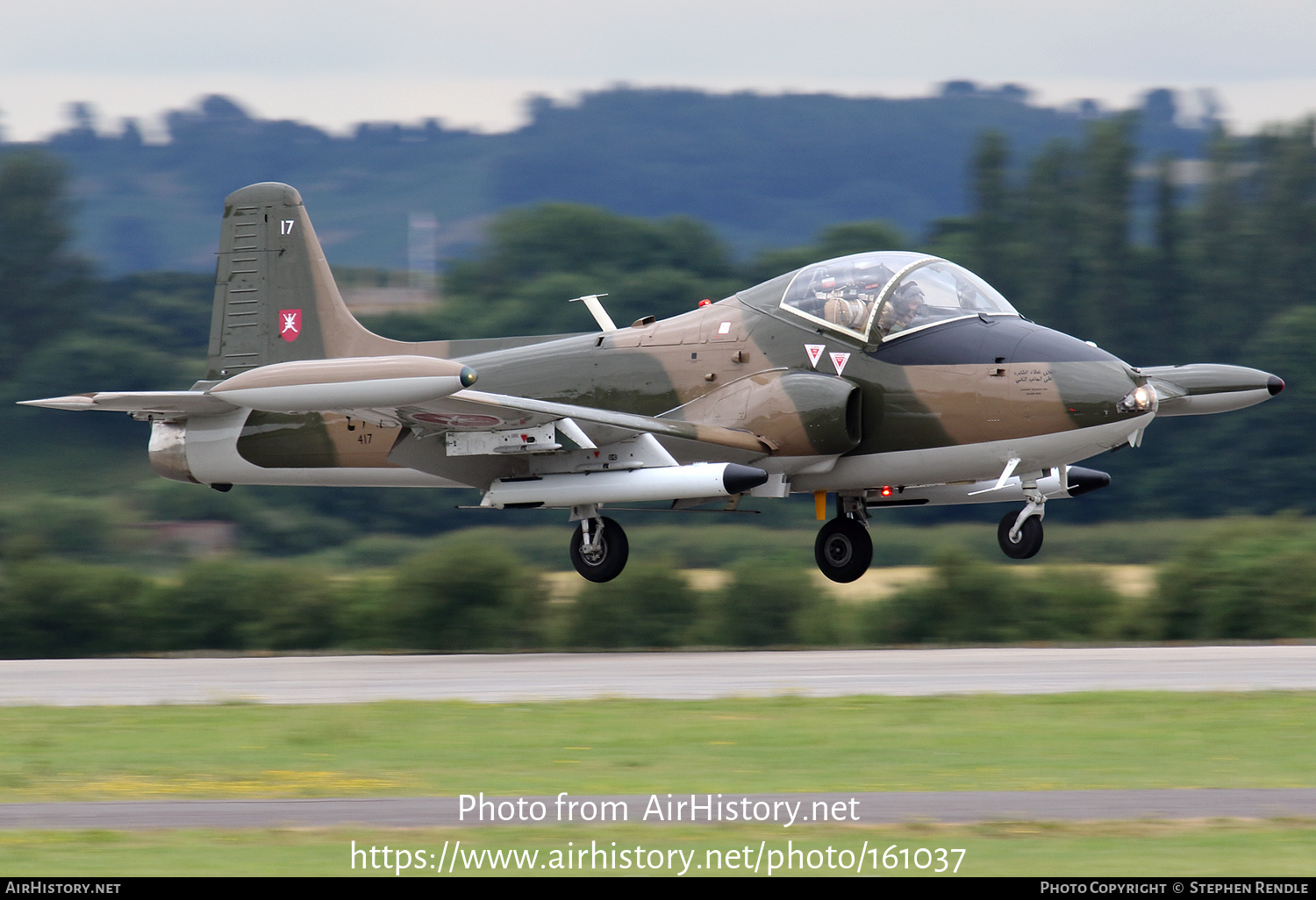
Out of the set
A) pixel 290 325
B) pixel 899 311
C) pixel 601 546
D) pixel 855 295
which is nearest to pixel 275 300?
pixel 290 325

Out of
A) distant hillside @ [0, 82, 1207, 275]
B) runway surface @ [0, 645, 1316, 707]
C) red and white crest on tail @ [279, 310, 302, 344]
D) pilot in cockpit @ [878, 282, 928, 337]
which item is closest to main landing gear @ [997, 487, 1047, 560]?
runway surface @ [0, 645, 1316, 707]

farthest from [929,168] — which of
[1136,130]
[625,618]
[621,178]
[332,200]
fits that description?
[625,618]

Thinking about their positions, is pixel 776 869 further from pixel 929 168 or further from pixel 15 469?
pixel 929 168

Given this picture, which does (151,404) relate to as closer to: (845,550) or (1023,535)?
(845,550)

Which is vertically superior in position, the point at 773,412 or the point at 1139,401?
the point at 1139,401

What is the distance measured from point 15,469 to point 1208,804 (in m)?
31.5

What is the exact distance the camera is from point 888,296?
16344mm

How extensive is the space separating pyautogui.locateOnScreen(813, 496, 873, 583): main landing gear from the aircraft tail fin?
593cm

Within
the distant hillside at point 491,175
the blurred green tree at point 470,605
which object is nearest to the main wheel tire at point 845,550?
the blurred green tree at point 470,605

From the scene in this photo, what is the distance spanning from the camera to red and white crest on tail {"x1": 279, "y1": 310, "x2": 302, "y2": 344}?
19.6 meters

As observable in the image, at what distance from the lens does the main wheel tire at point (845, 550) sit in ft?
60.6

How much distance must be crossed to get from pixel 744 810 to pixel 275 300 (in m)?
13.3

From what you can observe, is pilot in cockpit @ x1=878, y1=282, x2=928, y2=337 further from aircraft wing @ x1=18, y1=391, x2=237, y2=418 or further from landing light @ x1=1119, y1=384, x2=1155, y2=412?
aircraft wing @ x1=18, y1=391, x2=237, y2=418

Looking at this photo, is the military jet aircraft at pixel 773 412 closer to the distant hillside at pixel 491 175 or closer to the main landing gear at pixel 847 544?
the main landing gear at pixel 847 544
